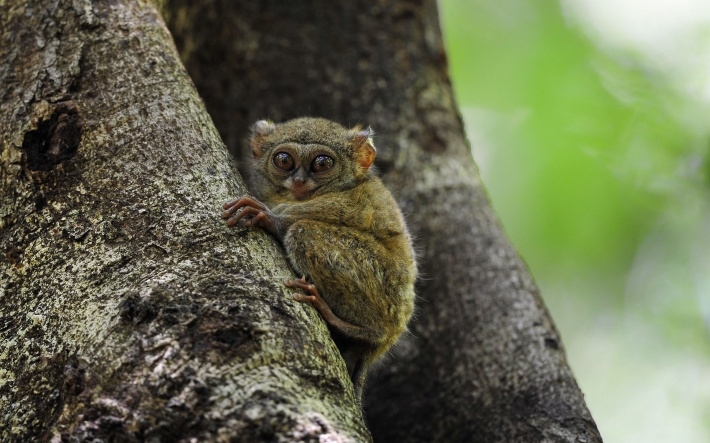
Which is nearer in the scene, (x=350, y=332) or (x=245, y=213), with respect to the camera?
(x=245, y=213)

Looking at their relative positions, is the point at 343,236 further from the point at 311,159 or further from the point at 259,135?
the point at 259,135

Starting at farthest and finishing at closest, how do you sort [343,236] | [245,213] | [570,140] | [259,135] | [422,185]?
[570,140]
[422,185]
[259,135]
[343,236]
[245,213]

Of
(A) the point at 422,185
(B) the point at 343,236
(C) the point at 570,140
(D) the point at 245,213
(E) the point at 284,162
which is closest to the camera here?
(D) the point at 245,213

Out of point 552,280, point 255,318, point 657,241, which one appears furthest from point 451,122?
point 552,280

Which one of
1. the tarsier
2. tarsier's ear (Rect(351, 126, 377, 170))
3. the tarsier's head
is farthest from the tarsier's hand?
tarsier's ear (Rect(351, 126, 377, 170))

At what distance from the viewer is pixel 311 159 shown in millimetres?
5012

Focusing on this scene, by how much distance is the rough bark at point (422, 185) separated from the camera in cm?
431

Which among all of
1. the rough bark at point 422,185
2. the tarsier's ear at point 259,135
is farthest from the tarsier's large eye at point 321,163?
the rough bark at point 422,185

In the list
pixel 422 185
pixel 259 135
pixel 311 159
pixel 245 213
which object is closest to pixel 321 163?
pixel 311 159

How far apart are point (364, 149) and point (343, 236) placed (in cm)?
123

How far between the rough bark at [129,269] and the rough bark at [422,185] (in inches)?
62.3

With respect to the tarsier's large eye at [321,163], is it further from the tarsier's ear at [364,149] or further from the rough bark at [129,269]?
the rough bark at [129,269]

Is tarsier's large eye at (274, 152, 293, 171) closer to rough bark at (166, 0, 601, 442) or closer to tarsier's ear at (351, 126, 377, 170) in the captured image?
tarsier's ear at (351, 126, 377, 170)

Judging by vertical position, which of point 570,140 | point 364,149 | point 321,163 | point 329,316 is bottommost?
point 329,316
